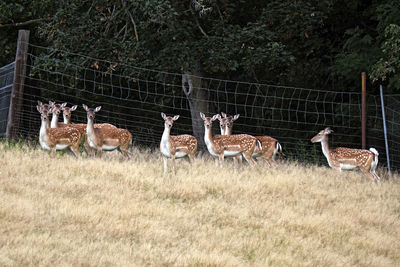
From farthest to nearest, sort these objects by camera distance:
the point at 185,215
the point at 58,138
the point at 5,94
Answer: the point at 5,94
the point at 58,138
the point at 185,215

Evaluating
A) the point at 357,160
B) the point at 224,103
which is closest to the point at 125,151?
the point at 357,160

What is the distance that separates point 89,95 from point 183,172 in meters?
10.7

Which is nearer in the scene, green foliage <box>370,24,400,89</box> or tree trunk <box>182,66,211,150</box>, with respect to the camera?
green foliage <box>370,24,400,89</box>

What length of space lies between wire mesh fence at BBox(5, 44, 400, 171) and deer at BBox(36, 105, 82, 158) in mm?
3604

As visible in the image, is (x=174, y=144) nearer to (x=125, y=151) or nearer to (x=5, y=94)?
(x=125, y=151)

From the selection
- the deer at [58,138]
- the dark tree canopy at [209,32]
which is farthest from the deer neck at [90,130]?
the dark tree canopy at [209,32]

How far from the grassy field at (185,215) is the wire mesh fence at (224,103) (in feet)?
14.2

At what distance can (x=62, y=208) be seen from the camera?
27.4 ft

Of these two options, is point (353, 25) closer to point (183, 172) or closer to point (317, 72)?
point (317, 72)

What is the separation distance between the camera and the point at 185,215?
346 inches

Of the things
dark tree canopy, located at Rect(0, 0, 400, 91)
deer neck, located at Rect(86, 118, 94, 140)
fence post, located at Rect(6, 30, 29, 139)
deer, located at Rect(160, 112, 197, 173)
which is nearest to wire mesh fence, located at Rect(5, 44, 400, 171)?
dark tree canopy, located at Rect(0, 0, 400, 91)

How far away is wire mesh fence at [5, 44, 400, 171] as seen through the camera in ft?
52.2

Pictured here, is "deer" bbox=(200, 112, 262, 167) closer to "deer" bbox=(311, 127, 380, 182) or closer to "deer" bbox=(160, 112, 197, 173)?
"deer" bbox=(160, 112, 197, 173)

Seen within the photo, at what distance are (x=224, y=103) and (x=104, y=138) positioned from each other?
8032mm
